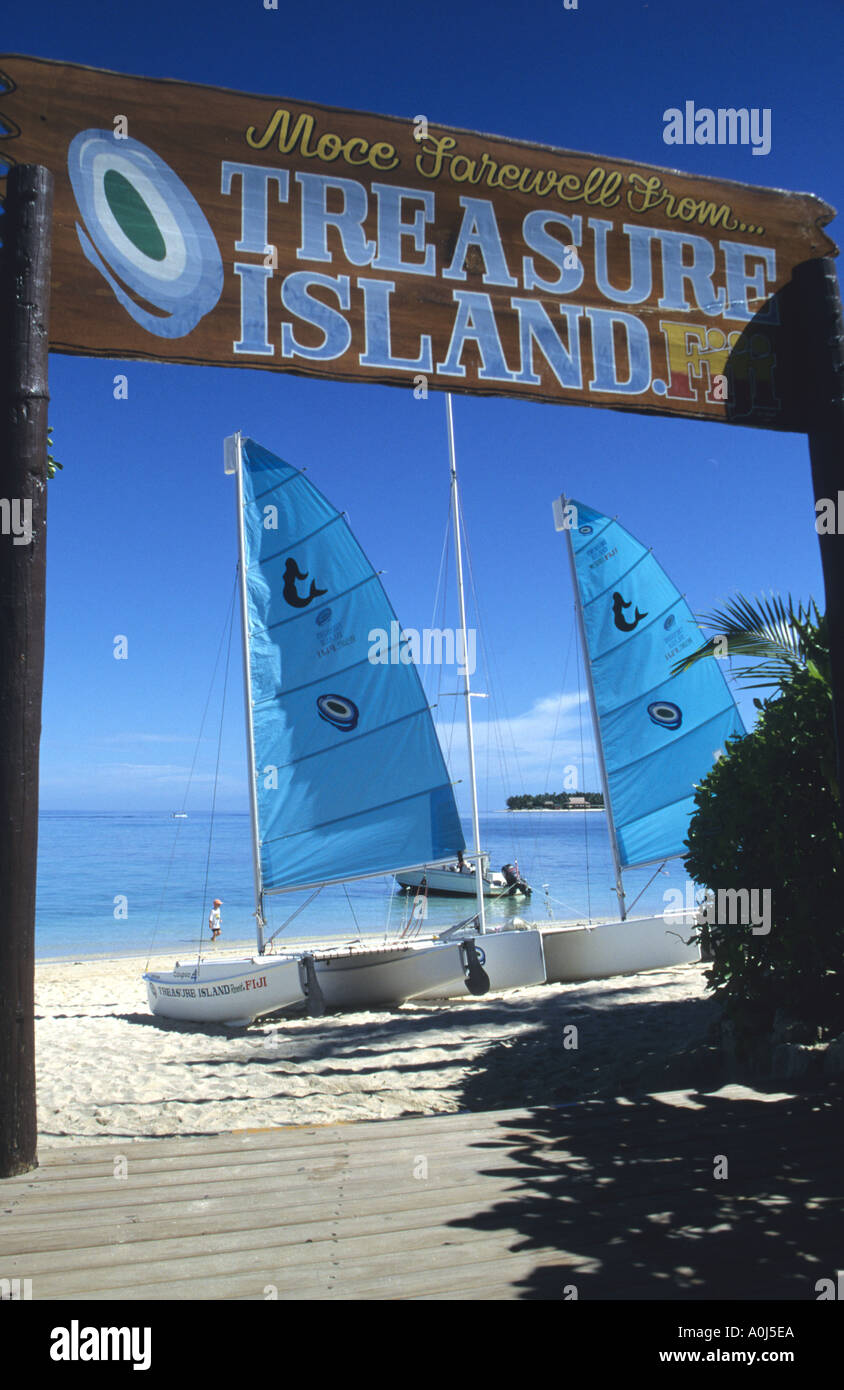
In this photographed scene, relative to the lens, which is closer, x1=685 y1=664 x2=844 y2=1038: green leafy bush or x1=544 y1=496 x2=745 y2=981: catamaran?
x1=685 y1=664 x2=844 y2=1038: green leafy bush

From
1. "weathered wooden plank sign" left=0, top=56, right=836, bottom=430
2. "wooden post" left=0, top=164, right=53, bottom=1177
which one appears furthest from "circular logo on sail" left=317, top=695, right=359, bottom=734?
"wooden post" left=0, top=164, right=53, bottom=1177

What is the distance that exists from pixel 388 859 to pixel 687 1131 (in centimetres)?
1133

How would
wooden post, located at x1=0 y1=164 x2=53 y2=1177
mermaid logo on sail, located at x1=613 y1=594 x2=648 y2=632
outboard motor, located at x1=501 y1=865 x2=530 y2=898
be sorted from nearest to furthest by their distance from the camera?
1. wooden post, located at x1=0 y1=164 x2=53 y2=1177
2. mermaid logo on sail, located at x1=613 y1=594 x2=648 y2=632
3. outboard motor, located at x1=501 y1=865 x2=530 y2=898

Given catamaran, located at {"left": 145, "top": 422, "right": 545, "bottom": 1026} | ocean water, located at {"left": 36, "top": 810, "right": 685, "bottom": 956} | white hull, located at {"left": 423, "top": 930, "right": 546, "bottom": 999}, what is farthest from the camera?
ocean water, located at {"left": 36, "top": 810, "right": 685, "bottom": 956}

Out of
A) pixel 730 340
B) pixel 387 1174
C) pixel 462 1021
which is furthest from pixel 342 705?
pixel 387 1174

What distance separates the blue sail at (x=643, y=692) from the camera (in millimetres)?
17250

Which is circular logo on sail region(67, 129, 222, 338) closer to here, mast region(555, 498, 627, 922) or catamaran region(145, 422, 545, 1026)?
catamaran region(145, 422, 545, 1026)

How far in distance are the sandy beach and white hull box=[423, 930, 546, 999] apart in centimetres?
28

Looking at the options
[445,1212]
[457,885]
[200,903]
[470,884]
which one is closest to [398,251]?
[445,1212]

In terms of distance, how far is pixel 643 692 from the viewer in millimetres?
17531

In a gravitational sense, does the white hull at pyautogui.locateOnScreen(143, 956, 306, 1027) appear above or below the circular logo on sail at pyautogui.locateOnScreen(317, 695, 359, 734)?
below

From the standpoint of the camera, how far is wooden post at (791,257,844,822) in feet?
15.5
